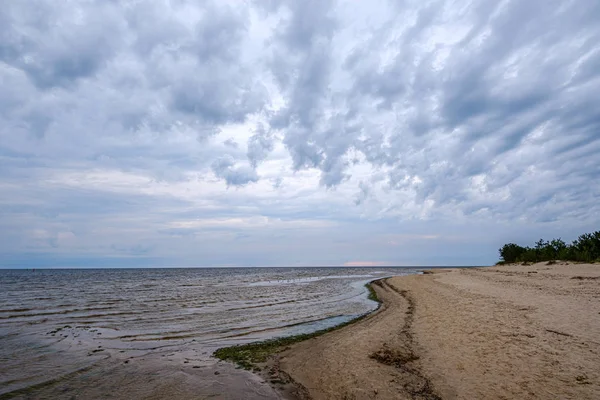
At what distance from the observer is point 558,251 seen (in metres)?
65.9

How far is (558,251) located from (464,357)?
72.4 meters

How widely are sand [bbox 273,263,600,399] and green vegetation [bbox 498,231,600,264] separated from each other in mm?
45586

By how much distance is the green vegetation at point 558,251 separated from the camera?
52.1 metres

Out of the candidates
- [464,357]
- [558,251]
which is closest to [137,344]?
[464,357]

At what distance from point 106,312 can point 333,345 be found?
21.3 meters

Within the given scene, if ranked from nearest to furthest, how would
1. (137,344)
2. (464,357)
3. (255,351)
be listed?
(464,357) → (255,351) → (137,344)

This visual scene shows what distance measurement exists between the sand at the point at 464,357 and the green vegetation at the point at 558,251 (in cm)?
4559

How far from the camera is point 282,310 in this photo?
27.0 meters

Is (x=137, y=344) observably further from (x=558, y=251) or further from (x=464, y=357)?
(x=558, y=251)

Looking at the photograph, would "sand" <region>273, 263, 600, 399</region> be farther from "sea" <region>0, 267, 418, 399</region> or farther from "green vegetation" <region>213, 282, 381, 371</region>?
"sea" <region>0, 267, 418, 399</region>

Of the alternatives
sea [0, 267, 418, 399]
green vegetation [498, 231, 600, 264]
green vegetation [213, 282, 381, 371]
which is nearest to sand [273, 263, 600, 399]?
green vegetation [213, 282, 381, 371]

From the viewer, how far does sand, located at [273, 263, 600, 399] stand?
8.40m

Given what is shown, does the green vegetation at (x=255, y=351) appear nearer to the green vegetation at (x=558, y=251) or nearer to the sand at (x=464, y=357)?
the sand at (x=464, y=357)

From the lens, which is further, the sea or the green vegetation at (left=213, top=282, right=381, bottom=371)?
the green vegetation at (left=213, top=282, right=381, bottom=371)
